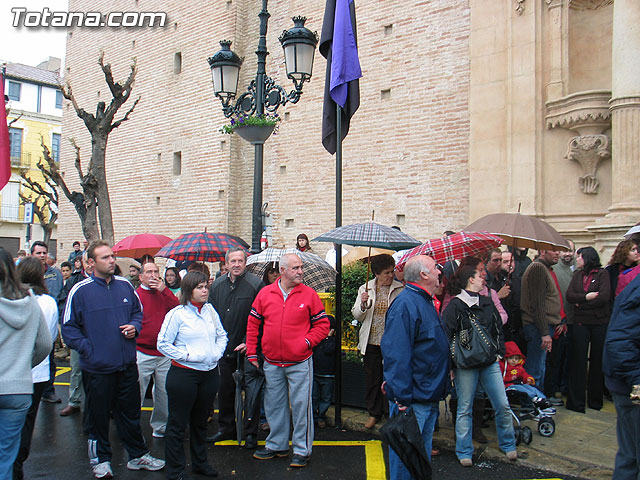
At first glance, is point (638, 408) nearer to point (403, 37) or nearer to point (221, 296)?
point (221, 296)

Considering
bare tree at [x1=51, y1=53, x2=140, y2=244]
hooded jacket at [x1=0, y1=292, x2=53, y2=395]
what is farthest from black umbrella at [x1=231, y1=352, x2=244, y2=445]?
bare tree at [x1=51, y1=53, x2=140, y2=244]

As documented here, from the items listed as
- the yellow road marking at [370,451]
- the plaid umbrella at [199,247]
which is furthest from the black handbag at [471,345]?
the plaid umbrella at [199,247]

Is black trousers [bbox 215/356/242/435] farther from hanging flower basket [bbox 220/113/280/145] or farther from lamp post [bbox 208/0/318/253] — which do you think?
hanging flower basket [bbox 220/113/280/145]

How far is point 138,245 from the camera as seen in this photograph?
1009 cm

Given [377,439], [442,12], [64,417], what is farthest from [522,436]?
[442,12]

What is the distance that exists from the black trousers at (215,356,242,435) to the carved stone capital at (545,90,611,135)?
7416mm

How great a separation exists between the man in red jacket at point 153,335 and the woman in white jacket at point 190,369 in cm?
99

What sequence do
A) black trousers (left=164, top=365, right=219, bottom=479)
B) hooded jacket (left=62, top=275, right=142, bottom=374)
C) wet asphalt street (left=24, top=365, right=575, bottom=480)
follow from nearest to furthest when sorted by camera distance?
1. black trousers (left=164, top=365, right=219, bottom=479)
2. hooded jacket (left=62, top=275, right=142, bottom=374)
3. wet asphalt street (left=24, top=365, right=575, bottom=480)

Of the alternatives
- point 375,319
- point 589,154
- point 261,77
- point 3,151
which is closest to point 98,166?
point 261,77

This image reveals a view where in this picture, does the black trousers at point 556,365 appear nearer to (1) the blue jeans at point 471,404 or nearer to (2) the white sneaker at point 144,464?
(1) the blue jeans at point 471,404

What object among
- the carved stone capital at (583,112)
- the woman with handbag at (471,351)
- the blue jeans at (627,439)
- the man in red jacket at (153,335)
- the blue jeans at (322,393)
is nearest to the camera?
the blue jeans at (627,439)

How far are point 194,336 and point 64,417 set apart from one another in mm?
3144

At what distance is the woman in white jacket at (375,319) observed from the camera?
5.98 meters

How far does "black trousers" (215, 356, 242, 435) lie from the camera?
579cm
